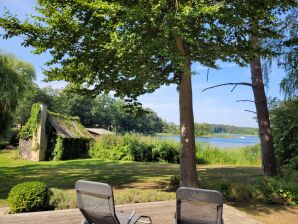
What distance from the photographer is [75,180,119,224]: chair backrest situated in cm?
412

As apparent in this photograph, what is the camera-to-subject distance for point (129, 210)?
6566mm

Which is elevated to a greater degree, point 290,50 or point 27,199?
point 290,50

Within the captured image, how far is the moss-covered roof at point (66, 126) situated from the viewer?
25.1m

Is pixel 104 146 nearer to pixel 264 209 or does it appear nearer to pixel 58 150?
pixel 58 150

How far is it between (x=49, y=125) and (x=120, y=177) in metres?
12.7

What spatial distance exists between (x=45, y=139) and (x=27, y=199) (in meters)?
18.8

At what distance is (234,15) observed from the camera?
811cm

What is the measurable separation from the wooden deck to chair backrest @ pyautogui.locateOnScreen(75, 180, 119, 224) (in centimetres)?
144

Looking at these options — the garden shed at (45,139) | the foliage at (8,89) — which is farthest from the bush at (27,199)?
the foliage at (8,89)

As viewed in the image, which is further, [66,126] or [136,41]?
[66,126]

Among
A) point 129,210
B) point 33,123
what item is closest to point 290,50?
point 129,210

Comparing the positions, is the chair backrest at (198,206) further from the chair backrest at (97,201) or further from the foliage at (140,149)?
the foliage at (140,149)

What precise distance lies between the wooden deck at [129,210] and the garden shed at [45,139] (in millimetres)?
18487

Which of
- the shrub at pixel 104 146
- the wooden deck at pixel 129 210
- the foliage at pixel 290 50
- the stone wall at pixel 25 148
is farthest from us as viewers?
the shrub at pixel 104 146
